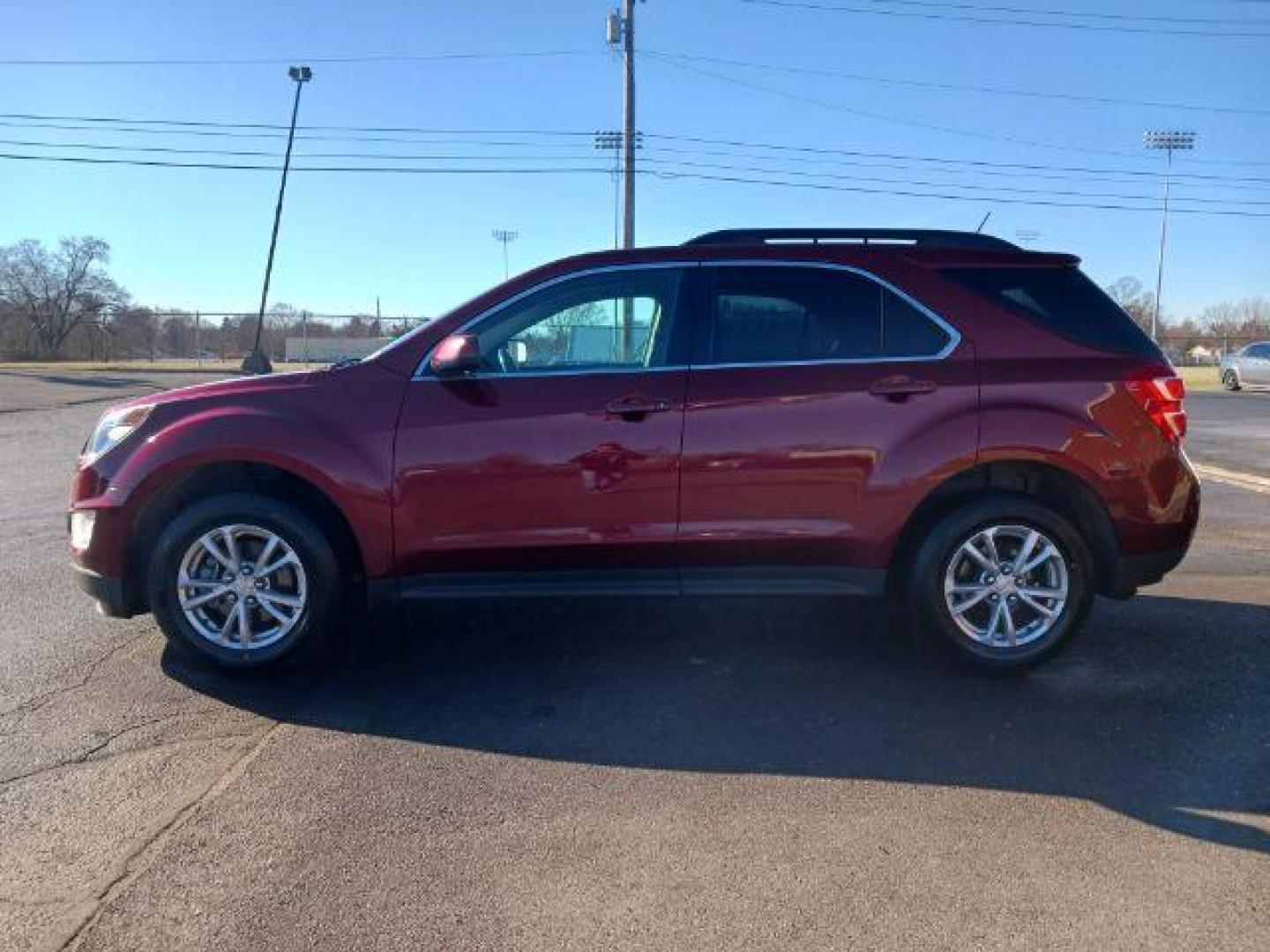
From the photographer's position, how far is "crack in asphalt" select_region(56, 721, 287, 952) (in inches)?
102

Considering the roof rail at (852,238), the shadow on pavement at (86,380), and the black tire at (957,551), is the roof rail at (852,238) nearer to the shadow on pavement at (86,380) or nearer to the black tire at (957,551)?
the black tire at (957,551)

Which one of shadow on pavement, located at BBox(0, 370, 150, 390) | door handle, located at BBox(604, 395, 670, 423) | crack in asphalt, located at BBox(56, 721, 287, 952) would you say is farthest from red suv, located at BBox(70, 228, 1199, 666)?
shadow on pavement, located at BBox(0, 370, 150, 390)

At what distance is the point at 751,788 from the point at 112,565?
2992mm

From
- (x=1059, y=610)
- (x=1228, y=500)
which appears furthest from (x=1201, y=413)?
(x=1059, y=610)

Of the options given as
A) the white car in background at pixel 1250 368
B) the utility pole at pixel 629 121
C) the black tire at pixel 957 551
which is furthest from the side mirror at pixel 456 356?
the white car in background at pixel 1250 368

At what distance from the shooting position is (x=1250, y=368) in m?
32.6

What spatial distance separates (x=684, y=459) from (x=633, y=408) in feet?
1.05

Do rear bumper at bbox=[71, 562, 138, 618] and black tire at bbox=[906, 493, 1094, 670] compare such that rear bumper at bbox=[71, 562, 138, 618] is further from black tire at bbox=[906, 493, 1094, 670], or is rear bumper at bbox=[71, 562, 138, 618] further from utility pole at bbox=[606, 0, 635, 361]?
utility pole at bbox=[606, 0, 635, 361]

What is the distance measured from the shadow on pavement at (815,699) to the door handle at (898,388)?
1285 millimetres

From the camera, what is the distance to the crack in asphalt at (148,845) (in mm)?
2596

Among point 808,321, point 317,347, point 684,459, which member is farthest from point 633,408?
point 317,347

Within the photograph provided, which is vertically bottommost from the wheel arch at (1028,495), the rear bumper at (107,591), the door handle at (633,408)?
the rear bumper at (107,591)

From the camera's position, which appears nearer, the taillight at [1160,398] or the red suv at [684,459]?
the red suv at [684,459]

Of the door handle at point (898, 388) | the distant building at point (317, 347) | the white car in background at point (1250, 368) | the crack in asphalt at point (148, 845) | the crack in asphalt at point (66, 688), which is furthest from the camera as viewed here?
the distant building at point (317, 347)
